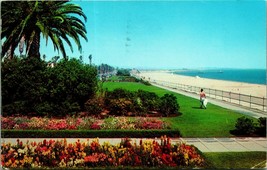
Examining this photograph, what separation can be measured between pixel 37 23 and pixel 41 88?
497cm

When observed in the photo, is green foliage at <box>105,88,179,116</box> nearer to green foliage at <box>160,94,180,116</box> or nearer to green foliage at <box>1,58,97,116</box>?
green foliage at <box>160,94,180,116</box>

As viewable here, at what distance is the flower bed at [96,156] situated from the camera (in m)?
10.6

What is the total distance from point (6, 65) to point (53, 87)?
3.45 m

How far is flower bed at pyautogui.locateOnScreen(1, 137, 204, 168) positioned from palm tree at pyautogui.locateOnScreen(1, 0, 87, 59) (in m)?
13.5

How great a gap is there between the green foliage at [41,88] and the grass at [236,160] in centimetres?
1166

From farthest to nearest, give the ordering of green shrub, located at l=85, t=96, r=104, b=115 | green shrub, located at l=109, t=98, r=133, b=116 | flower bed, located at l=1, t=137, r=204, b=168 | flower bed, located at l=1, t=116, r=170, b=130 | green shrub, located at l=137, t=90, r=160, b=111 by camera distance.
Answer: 1. green shrub, located at l=137, t=90, r=160, b=111
2. green shrub, located at l=109, t=98, r=133, b=116
3. green shrub, located at l=85, t=96, r=104, b=115
4. flower bed, located at l=1, t=116, r=170, b=130
5. flower bed, located at l=1, t=137, r=204, b=168

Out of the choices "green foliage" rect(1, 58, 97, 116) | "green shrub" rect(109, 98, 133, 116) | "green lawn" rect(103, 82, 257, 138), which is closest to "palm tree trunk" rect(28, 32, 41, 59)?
"green foliage" rect(1, 58, 97, 116)

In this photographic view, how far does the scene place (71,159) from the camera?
10.6m

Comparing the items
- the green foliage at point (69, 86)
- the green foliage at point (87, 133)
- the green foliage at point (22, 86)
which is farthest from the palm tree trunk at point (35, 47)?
the green foliage at point (87, 133)

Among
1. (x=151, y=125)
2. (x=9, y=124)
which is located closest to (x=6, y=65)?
(x=9, y=124)

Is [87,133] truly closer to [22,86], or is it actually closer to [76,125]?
[76,125]

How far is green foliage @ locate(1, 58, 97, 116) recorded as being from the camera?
21.6 meters

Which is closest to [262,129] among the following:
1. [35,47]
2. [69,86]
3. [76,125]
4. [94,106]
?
[76,125]

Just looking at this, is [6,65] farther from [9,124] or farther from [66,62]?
[9,124]
